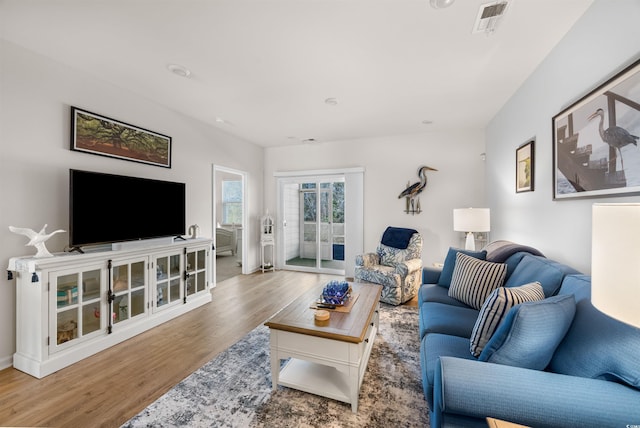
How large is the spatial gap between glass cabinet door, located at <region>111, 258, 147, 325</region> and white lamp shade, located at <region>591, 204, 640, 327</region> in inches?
127

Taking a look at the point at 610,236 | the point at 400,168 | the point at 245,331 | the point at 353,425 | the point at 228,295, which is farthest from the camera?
the point at 400,168

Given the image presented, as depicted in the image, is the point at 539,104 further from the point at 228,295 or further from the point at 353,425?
the point at 228,295

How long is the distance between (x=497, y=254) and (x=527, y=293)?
43.1 inches

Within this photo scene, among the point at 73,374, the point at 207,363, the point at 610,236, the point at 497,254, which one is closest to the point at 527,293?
the point at 610,236

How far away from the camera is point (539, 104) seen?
2.38 metres

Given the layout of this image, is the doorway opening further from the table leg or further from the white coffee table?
the table leg

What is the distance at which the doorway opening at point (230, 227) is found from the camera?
512 centimetres

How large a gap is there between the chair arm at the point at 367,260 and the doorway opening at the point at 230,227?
2.35 m

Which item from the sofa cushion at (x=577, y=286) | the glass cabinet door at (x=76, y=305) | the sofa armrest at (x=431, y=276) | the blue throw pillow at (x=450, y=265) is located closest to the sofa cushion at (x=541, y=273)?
the sofa cushion at (x=577, y=286)

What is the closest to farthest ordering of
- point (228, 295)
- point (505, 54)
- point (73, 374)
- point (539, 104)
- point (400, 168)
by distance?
1. point (73, 374)
2. point (505, 54)
3. point (539, 104)
4. point (228, 295)
5. point (400, 168)

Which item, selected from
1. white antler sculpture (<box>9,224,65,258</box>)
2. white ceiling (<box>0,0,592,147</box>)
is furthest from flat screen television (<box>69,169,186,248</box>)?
white ceiling (<box>0,0,592,147</box>)

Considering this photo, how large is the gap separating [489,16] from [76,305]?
3.81m

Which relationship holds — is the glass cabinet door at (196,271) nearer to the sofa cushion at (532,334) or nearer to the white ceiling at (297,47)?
the white ceiling at (297,47)

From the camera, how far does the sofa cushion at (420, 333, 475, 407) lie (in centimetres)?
132
